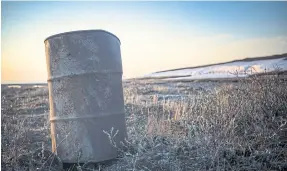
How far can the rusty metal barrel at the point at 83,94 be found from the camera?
3.26 metres

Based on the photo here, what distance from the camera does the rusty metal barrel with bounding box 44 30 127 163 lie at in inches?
128

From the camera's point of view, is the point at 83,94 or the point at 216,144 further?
the point at 83,94

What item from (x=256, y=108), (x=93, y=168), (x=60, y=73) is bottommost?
(x=93, y=168)

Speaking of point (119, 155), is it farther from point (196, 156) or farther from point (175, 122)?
point (175, 122)

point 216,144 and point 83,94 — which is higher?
point 83,94

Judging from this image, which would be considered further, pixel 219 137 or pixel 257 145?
pixel 257 145

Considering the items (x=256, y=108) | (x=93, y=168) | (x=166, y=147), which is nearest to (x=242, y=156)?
(x=166, y=147)

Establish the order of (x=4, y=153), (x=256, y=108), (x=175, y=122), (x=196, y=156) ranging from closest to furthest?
(x=196, y=156) → (x=4, y=153) → (x=256, y=108) → (x=175, y=122)

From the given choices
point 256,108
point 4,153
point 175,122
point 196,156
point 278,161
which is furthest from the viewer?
point 175,122

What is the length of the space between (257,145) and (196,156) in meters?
0.74

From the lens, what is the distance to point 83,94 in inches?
128

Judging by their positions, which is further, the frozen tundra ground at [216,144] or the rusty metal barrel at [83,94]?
the rusty metal barrel at [83,94]

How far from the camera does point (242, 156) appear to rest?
293 centimetres

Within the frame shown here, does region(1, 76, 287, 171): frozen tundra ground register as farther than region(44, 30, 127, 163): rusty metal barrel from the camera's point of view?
No
